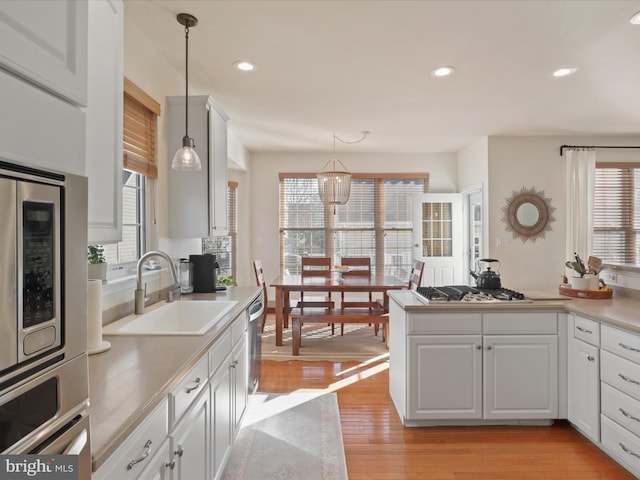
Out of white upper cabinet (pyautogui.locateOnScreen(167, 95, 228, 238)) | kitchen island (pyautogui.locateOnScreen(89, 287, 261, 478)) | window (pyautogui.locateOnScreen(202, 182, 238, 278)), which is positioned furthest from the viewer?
window (pyautogui.locateOnScreen(202, 182, 238, 278))

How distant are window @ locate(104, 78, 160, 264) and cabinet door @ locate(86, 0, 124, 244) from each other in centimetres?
75

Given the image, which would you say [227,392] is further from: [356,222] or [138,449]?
[356,222]

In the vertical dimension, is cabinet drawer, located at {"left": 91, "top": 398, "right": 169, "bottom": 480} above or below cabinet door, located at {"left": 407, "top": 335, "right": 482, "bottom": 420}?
above

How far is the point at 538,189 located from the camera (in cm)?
512

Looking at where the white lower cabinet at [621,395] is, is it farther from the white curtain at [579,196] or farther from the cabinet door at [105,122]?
the white curtain at [579,196]

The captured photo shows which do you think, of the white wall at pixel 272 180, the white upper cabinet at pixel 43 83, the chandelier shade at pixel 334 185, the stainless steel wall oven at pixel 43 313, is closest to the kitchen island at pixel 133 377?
the stainless steel wall oven at pixel 43 313

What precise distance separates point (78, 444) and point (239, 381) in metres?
1.73

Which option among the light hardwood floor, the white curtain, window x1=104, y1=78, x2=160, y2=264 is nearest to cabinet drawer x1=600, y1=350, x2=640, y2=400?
the light hardwood floor

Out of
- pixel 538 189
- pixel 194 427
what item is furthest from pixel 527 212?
pixel 194 427

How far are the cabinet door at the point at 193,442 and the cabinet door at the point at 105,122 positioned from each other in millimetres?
729

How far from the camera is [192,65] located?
9.77ft

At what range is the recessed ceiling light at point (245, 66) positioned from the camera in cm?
294

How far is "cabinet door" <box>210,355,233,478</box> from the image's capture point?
1671 mm

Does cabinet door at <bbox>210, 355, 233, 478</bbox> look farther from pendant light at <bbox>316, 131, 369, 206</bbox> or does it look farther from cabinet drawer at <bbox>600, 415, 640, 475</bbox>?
pendant light at <bbox>316, 131, 369, 206</bbox>
